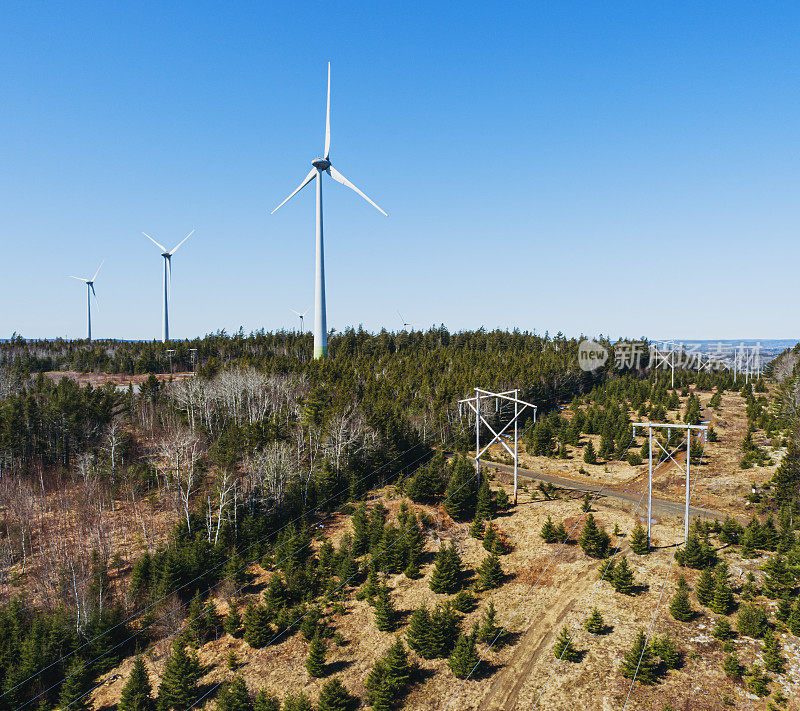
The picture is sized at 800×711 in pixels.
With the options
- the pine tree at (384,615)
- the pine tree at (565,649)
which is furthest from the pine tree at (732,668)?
the pine tree at (384,615)

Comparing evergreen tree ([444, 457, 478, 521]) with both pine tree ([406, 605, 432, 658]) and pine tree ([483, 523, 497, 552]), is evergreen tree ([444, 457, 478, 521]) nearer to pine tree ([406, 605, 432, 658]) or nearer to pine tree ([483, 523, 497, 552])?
pine tree ([483, 523, 497, 552])

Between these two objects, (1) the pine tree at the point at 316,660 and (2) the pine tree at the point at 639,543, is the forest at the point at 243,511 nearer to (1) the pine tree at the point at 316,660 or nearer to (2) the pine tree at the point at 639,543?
(1) the pine tree at the point at 316,660

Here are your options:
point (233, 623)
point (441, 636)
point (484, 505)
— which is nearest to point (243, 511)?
point (233, 623)

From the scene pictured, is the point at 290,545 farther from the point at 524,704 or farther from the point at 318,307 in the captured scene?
the point at 318,307

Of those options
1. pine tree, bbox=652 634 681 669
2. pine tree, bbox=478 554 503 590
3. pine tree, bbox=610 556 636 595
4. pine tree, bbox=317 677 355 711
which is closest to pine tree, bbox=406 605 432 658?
pine tree, bbox=317 677 355 711

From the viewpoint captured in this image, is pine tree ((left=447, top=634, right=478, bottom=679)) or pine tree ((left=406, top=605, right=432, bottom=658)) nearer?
pine tree ((left=447, top=634, right=478, bottom=679))

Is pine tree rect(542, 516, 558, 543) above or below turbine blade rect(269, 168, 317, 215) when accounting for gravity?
below
